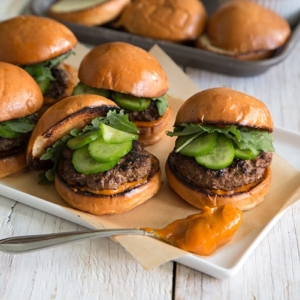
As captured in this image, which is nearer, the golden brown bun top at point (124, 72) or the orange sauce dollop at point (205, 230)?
the orange sauce dollop at point (205, 230)

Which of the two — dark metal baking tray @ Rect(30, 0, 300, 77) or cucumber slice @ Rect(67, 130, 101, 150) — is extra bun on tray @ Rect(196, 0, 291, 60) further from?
cucumber slice @ Rect(67, 130, 101, 150)

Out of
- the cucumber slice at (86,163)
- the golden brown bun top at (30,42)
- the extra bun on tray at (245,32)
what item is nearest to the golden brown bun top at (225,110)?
the cucumber slice at (86,163)

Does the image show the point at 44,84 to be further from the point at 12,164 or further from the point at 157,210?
the point at 157,210

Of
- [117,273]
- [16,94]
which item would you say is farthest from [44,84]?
[117,273]

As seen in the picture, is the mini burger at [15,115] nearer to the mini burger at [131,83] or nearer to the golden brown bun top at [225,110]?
the mini burger at [131,83]

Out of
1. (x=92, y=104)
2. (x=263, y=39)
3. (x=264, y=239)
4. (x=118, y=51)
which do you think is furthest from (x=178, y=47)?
(x=264, y=239)

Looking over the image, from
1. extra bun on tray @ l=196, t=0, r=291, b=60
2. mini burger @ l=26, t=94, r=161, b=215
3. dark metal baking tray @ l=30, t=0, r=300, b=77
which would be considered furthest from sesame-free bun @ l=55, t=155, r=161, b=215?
extra bun on tray @ l=196, t=0, r=291, b=60
